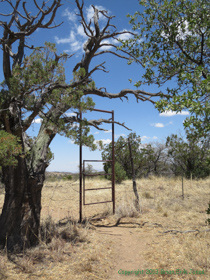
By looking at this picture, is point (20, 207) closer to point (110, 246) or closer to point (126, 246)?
point (110, 246)

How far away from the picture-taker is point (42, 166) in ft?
19.6

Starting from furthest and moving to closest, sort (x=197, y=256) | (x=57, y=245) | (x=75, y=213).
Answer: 1. (x=75, y=213)
2. (x=57, y=245)
3. (x=197, y=256)

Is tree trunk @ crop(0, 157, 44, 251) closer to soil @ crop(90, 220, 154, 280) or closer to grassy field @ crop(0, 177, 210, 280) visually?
grassy field @ crop(0, 177, 210, 280)

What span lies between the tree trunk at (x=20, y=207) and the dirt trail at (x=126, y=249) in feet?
6.52

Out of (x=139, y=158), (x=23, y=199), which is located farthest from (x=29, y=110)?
(x=139, y=158)

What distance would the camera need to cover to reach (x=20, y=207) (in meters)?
5.79

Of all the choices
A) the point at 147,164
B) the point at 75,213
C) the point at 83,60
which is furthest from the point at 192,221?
the point at 147,164

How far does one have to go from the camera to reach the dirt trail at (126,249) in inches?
191

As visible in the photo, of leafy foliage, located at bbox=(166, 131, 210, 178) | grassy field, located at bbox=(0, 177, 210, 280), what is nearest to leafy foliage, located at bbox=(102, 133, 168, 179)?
leafy foliage, located at bbox=(166, 131, 210, 178)

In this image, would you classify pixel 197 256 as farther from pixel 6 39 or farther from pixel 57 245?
pixel 6 39

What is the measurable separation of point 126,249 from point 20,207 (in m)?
2.71

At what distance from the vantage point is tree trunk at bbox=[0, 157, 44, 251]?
18.7 ft

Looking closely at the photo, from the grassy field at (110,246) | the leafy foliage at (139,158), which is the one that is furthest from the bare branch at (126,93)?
the leafy foliage at (139,158)

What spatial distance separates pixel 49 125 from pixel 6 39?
2.10 metres
